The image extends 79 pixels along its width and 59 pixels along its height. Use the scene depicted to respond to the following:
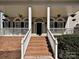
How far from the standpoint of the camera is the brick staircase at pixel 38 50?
57.6ft

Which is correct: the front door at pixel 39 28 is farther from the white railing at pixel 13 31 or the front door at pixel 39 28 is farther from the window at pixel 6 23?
the white railing at pixel 13 31

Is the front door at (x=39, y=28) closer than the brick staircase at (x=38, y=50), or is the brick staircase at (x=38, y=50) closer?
the brick staircase at (x=38, y=50)

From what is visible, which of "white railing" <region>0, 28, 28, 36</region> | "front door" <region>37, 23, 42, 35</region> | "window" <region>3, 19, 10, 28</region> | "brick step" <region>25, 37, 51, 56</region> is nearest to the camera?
"brick step" <region>25, 37, 51, 56</region>

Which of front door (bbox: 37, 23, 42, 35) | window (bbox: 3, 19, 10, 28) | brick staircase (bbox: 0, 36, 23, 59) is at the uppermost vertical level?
window (bbox: 3, 19, 10, 28)

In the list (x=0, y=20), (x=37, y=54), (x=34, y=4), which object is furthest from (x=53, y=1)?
(x=37, y=54)

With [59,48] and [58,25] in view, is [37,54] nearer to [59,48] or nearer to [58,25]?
[59,48]

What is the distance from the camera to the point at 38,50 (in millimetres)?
19391

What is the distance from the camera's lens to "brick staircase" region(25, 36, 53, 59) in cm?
1755

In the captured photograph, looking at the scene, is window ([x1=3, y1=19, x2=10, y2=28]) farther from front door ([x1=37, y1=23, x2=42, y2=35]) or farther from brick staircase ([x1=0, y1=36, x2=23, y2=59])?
brick staircase ([x1=0, y1=36, x2=23, y2=59])

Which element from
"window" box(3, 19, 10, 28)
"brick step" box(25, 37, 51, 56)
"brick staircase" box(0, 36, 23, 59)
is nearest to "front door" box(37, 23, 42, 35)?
"window" box(3, 19, 10, 28)

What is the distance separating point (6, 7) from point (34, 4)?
3671 mm

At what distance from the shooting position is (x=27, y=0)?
26.5m

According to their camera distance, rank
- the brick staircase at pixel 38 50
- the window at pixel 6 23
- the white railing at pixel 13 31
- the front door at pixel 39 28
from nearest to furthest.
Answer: the brick staircase at pixel 38 50 < the white railing at pixel 13 31 < the window at pixel 6 23 < the front door at pixel 39 28

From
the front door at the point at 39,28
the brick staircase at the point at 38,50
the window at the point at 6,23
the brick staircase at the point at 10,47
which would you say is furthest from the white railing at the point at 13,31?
the front door at the point at 39,28
